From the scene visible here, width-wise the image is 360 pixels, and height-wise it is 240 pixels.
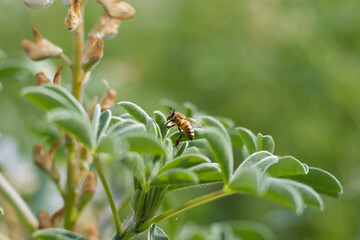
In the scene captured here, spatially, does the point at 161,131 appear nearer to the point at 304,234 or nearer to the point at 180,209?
the point at 180,209

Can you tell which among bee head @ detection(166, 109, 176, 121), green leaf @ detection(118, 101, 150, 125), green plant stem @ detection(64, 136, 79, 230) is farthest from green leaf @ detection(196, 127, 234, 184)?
green plant stem @ detection(64, 136, 79, 230)

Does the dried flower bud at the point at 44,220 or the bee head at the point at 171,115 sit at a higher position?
the bee head at the point at 171,115

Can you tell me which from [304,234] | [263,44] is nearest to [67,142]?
[304,234]

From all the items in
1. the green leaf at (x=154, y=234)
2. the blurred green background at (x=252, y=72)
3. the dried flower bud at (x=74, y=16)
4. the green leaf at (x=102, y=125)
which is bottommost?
the blurred green background at (x=252, y=72)

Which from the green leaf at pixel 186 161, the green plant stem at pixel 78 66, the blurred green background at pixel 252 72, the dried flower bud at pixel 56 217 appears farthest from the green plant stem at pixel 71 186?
the blurred green background at pixel 252 72

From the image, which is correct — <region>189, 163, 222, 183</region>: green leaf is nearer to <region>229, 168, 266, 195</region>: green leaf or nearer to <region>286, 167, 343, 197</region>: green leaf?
<region>229, 168, 266, 195</region>: green leaf

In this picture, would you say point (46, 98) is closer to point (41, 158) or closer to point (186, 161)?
point (186, 161)

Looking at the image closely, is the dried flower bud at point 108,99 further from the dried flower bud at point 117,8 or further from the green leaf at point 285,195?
the green leaf at point 285,195
